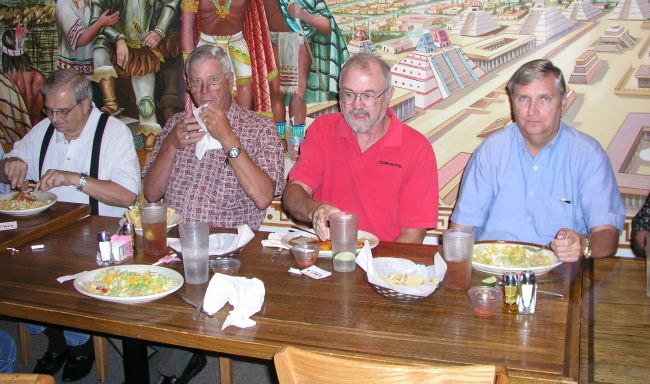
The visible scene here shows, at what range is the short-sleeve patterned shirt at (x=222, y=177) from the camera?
113 inches

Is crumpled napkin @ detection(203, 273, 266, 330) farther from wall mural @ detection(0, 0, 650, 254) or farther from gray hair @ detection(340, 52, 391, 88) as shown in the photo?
wall mural @ detection(0, 0, 650, 254)

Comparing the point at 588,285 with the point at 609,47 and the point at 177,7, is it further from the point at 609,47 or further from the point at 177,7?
the point at 177,7

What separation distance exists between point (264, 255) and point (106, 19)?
2401 mm

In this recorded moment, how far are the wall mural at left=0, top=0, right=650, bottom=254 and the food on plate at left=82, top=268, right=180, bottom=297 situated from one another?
1.81 m

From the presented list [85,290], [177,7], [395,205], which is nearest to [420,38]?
[395,205]

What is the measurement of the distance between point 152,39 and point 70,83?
87 cm

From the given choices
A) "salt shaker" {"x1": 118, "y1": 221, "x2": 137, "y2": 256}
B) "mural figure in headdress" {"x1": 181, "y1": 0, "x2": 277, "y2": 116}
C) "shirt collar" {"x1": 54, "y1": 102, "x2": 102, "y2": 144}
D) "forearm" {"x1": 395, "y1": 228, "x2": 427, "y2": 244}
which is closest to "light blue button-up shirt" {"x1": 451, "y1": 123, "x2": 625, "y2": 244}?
"forearm" {"x1": 395, "y1": 228, "x2": 427, "y2": 244}

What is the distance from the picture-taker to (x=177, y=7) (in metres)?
3.72

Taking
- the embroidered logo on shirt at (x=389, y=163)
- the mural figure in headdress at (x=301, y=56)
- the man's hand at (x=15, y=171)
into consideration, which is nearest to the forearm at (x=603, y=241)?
the embroidered logo on shirt at (x=389, y=163)

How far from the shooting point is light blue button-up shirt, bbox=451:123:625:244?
2457mm

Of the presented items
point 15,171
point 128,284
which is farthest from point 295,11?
point 128,284

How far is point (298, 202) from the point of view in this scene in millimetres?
2752

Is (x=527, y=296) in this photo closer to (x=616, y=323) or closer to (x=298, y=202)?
(x=616, y=323)

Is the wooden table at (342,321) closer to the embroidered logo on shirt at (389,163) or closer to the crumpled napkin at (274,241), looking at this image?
the crumpled napkin at (274,241)
